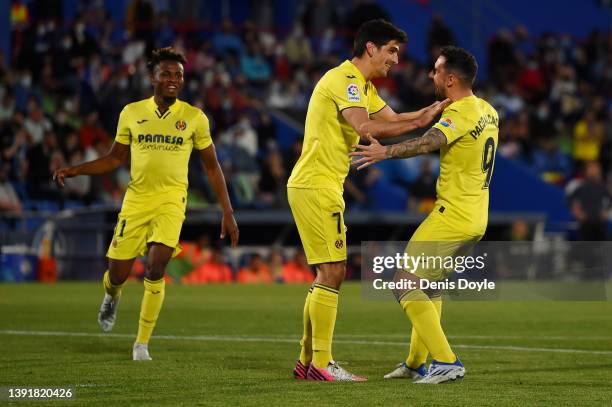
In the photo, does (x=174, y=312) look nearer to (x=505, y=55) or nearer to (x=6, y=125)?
(x=6, y=125)

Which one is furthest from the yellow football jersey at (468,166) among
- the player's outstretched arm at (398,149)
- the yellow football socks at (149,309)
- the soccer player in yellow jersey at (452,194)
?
the yellow football socks at (149,309)

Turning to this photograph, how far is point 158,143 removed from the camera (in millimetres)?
10344

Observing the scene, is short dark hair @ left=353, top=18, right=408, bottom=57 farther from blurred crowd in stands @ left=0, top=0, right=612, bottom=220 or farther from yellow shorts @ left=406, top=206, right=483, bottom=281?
blurred crowd in stands @ left=0, top=0, right=612, bottom=220

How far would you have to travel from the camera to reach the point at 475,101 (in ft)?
27.6

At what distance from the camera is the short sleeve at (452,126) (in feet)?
Answer: 27.0

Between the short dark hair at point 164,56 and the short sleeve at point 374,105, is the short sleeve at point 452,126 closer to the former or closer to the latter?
the short sleeve at point 374,105

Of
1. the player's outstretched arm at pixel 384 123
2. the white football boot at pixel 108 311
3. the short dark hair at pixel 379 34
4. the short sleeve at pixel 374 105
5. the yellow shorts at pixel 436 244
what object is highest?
the short dark hair at pixel 379 34

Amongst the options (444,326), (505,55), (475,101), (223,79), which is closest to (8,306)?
(444,326)

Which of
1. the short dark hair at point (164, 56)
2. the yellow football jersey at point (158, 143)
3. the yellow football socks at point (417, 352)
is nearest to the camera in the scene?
the yellow football socks at point (417, 352)

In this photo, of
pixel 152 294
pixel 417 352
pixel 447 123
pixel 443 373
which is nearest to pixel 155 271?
pixel 152 294

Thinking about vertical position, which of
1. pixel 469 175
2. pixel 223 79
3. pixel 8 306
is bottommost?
pixel 8 306

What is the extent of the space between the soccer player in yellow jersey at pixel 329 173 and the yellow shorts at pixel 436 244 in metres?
0.51

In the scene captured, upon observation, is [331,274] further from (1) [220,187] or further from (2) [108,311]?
(2) [108,311]

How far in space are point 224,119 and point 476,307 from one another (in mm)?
9883
